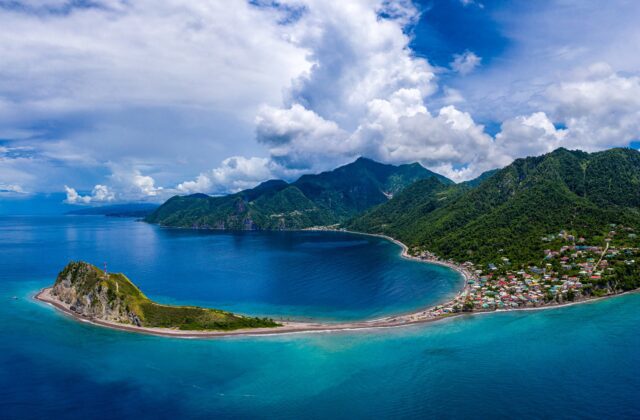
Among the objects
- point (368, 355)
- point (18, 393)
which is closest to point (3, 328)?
point (18, 393)

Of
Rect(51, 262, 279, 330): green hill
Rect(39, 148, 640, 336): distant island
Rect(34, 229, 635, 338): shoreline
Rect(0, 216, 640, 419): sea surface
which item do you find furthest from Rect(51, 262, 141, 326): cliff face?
Rect(0, 216, 640, 419): sea surface

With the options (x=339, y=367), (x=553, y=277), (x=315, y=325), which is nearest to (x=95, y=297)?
(x=315, y=325)

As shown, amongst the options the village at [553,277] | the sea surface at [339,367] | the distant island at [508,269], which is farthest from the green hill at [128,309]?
the village at [553,277]

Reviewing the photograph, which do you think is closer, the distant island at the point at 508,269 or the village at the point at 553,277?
the distant island at the point at 508,269

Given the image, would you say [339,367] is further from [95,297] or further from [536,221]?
[536,221]

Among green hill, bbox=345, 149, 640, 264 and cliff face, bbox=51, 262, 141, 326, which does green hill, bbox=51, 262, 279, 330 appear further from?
green hill, bbox=345, 149, 640, 264

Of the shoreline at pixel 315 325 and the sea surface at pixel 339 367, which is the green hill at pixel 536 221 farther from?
the sea surface at pixel 339 367
